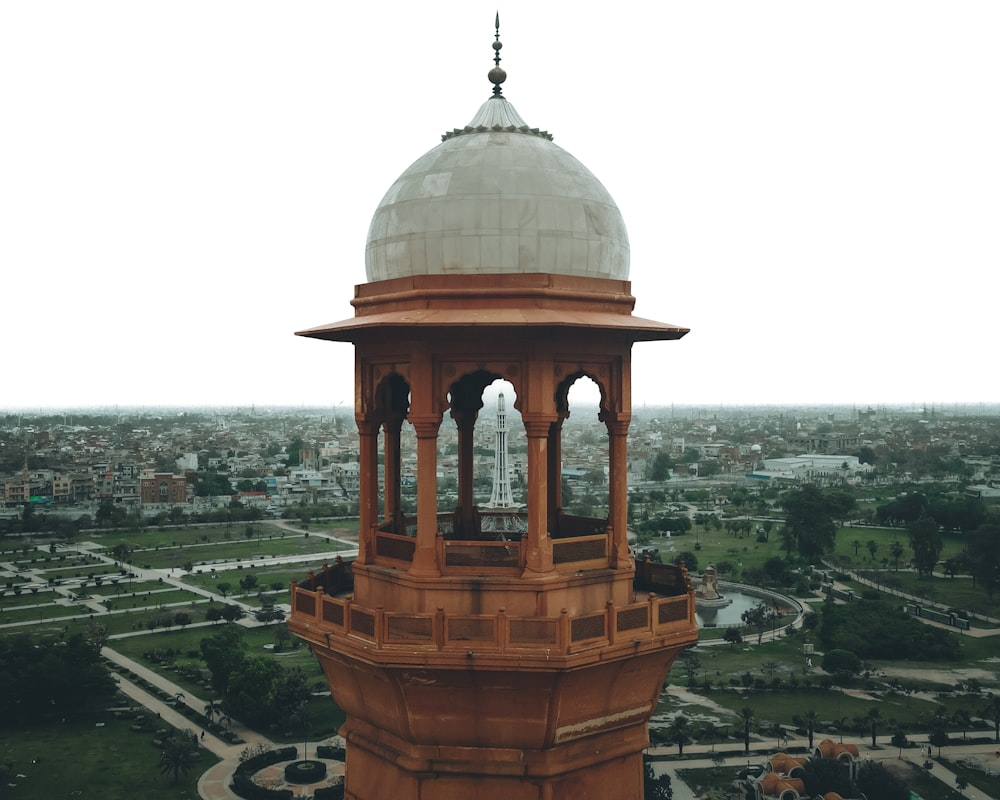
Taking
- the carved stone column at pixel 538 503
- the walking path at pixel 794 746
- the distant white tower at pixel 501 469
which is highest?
the carved stone column at pixel 538 503

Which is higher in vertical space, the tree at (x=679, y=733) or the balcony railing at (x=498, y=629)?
the balcony railing at (x=498, y=629)

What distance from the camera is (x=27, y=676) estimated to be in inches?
1708

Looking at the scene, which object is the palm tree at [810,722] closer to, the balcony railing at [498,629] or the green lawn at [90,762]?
the green lawn at [90,762]

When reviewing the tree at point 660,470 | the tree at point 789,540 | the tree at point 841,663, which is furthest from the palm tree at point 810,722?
the tree at point 660,470

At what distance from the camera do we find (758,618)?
55844 mm

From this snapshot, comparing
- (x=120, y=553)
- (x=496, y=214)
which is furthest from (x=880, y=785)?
(x=120, y=553)

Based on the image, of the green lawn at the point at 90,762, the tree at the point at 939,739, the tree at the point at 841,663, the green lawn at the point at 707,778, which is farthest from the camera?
the tree at the point at 841,663

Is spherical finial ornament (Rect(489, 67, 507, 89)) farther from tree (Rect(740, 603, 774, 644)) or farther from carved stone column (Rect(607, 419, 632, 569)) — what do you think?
tree (Rect(740, 603, 774, 644))

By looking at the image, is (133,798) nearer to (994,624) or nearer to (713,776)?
(713,776)

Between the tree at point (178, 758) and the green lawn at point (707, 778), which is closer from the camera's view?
the green lawn at point (707, 778)

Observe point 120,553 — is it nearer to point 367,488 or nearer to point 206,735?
point 206,735

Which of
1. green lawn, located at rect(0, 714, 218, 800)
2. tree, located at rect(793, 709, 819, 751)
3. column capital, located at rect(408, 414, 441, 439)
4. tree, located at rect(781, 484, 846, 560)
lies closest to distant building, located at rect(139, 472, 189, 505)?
tree, located at rect(781, 484, 846, 560)

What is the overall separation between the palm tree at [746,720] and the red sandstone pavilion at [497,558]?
33.1 meters

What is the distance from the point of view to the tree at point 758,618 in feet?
181
